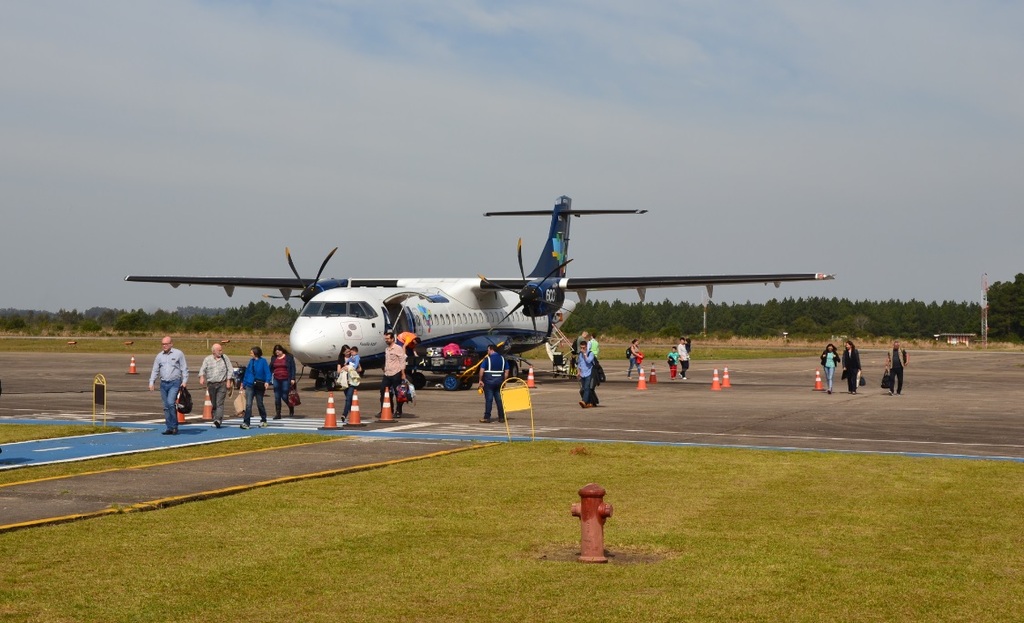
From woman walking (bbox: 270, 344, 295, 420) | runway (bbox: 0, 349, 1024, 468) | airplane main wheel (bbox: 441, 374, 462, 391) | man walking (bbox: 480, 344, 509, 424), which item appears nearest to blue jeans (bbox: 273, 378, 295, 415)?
woman walking (bbox: 270, 344, 295, 420)

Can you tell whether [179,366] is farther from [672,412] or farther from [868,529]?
[868,529]

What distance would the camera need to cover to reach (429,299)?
3681 cm

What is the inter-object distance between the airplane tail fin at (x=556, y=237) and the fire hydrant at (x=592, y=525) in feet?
119

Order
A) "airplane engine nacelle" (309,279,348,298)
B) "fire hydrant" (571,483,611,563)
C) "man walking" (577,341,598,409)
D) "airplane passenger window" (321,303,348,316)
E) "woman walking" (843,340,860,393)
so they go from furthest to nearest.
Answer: "airplane engine nacelle" (309,279,348,298)
"woman walking" (843,340,860,393)
"airplane passenger window" (321,303,348,316)
"man walking" (577,341,598,409)
"fire hydrant" (571,483,611,563)

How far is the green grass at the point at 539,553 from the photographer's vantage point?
316 inches

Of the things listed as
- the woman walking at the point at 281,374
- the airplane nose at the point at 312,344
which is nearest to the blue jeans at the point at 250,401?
the woman walking at the point at 281,374

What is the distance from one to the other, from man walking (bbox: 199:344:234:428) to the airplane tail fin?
25461 mm

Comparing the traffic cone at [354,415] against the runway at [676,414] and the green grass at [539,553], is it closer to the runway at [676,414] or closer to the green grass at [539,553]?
the runway at [676,414]

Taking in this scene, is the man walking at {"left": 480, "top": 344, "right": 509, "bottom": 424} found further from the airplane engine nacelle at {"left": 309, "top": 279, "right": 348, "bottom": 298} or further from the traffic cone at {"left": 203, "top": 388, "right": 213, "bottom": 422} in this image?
the airplane engine nacelle at {"left": 309, "top": 279, "right": 348, "bottom": 298}

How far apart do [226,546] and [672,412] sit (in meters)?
16.8

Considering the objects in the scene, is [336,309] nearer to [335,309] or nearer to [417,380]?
[335,309]

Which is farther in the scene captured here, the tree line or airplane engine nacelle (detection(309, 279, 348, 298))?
the tree line

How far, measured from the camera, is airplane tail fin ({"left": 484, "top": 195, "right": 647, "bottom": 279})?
46.4m

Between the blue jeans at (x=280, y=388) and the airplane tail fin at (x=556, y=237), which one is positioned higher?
the airplane tail fin at (x=556, y=237)
